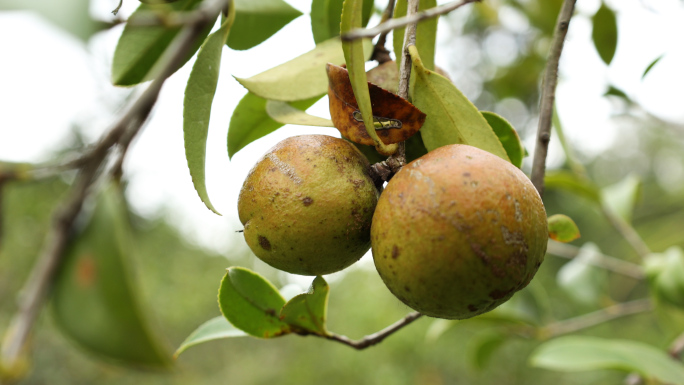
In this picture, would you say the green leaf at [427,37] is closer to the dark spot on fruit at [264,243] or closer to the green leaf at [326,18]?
the green leaf at [326,18]

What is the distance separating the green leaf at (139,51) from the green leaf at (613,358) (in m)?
1.09

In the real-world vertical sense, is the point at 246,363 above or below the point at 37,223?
below

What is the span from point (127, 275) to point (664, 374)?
43.4 inches

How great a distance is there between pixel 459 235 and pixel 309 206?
20 cm

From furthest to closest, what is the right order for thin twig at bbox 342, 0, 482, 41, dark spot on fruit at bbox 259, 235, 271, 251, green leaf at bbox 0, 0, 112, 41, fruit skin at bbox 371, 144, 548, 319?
dark spot on fruit at bbox 259, 235, 271, 251
fruit skin at bbox 371, 144, 548, 319
thin twig at bbox 342, 0, 482, 41
green leaf at bbox 0, 0, 112, 41

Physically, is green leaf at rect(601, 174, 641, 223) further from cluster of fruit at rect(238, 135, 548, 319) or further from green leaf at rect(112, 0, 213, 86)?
green leaf at rect(112, 0, 213, 86)

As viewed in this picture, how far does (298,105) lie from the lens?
0.89 meters

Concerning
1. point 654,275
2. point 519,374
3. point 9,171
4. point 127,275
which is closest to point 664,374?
point 654,275

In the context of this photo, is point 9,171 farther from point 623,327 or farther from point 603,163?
point 603,163

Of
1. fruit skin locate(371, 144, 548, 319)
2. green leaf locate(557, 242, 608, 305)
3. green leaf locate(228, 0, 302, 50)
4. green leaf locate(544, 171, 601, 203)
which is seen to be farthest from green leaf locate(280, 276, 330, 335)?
green leaf locate(557, 242, 608, 305)

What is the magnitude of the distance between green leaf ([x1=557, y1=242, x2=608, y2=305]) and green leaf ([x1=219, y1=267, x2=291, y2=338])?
1.32m

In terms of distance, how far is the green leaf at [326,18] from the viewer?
88 cm

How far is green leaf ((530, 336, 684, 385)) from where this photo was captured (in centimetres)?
104

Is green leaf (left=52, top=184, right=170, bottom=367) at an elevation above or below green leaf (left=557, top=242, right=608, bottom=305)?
above
